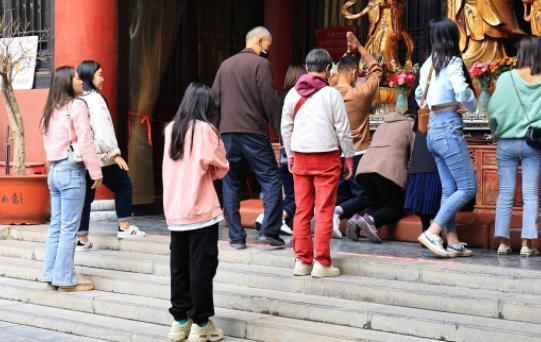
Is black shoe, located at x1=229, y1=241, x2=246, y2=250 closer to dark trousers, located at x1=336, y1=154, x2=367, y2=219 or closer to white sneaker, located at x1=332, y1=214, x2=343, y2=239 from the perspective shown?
white sneaker, located at x1=332, y1=214, x2=343, y2=239

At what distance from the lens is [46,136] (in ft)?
25.0

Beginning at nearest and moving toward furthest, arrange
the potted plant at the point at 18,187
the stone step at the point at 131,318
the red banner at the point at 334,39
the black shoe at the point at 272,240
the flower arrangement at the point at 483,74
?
the stone step at the point at 131,318 < the black shoe at the point at 272,240 < the potted plant at the point at 18,187 < the flower arrangement at the point at 483,74 < the red banner at the point at 334,39

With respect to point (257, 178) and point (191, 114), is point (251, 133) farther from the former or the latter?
point (191, 114)

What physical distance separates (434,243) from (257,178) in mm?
1552

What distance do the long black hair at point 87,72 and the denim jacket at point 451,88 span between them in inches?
114

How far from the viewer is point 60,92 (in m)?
7.57

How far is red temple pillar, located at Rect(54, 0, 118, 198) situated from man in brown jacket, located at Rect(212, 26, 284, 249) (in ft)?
10.1

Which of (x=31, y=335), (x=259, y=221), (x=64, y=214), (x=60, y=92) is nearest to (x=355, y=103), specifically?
(x=259, y=221)

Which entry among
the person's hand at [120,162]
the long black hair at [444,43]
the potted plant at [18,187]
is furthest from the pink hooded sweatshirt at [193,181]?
the potted plant at [18,187]

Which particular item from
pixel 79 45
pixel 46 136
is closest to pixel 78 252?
pixel 46 136

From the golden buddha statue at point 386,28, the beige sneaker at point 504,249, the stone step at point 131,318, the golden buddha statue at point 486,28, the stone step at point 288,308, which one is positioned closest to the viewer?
the stone step at point 288,308

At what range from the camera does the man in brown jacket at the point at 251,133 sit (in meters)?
7.84

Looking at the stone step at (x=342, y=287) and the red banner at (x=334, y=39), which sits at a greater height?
the red banner at (x=334, y=39)

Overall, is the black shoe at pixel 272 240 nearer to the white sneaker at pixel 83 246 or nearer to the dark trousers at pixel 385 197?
the dark trousers at pixel 385 197
